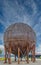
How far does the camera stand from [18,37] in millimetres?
13578

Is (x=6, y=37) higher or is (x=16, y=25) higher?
(x=16, y=25)

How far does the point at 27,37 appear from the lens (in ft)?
44.9

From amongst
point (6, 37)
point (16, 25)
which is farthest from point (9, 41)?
point (16, 25)

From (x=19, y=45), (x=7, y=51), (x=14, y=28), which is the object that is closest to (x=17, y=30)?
(x=14, y=28)

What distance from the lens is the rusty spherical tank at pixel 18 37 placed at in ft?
44.5

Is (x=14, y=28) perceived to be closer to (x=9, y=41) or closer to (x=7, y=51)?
(x=9, y=41)

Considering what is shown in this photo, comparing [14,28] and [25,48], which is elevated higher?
[14,28]

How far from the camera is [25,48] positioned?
14086mm

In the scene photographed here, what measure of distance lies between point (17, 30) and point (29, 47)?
1.66 metres

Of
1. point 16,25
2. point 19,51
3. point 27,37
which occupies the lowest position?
point 19,51

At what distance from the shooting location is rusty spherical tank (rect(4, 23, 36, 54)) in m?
13.6

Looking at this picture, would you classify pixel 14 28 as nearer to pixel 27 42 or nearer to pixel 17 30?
pixel 17 30

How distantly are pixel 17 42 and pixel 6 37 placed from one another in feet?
3.26

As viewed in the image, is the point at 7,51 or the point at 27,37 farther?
the point at 7,51
